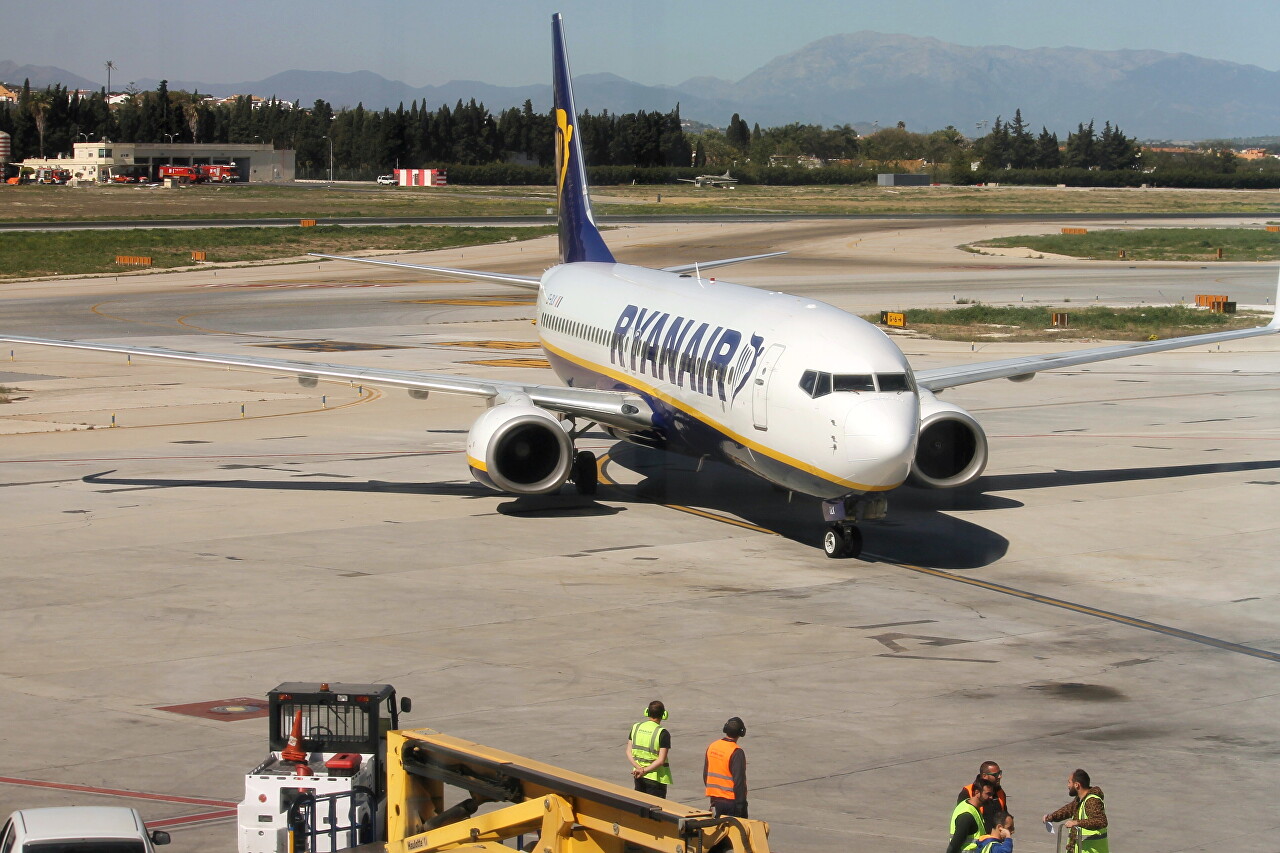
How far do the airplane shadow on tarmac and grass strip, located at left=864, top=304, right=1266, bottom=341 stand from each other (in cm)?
2598

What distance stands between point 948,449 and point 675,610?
9308 mm

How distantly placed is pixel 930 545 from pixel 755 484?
23.0 feet

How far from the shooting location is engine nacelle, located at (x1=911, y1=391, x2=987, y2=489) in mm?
28797

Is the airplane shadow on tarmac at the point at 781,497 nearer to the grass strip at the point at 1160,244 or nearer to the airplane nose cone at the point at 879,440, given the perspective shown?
the airplane nose cone at the point at 879,440

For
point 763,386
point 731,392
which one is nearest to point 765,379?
point 763,386

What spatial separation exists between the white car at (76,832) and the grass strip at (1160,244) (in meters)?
99.5

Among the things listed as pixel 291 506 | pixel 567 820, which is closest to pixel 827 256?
pixel 291 506

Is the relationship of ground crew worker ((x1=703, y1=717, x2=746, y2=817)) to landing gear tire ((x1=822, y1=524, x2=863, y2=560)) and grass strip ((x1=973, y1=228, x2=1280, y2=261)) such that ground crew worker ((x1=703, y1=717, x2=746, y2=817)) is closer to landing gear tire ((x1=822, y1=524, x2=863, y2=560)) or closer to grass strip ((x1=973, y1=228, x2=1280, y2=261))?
landing gear tire ((x1=822, y1=524, x2=863, y2=560))

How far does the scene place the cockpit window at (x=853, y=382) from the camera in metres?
24.1

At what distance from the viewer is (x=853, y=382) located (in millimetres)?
24109

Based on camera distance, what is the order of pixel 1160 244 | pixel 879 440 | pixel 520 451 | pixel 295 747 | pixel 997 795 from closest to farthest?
pixel 997 795
pixel 295 747
pixel 879 440
pixel 520 451
pixel 1160 244

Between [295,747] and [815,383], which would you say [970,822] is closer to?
[295,747]

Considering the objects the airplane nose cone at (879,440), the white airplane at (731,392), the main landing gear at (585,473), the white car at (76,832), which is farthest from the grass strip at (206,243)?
the white car at (76,832)

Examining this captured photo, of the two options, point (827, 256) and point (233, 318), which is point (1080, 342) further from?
point (827, 256)
